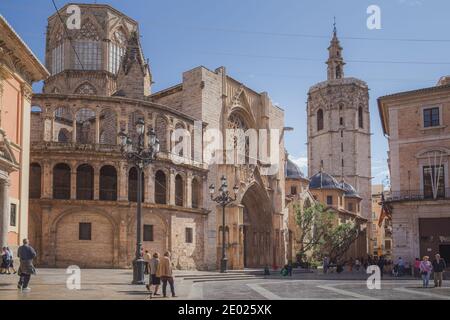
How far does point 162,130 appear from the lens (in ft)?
126

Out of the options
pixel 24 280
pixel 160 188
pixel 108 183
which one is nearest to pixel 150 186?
pixel 160 188

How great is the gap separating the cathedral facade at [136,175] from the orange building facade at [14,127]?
23.8 ft

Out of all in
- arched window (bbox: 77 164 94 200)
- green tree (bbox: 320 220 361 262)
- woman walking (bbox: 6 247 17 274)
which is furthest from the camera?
green tree (bbox: 320 220 361 262)

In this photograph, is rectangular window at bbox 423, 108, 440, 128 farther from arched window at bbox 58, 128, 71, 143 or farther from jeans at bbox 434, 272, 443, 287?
arched window at bbox 58, 128, 71, 143

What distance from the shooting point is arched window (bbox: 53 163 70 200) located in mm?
33375

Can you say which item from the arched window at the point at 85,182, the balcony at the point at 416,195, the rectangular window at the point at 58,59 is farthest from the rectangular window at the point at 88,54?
the balcony at the point at 416,195

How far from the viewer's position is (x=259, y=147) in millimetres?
46812

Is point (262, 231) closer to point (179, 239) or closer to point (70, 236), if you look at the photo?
point (179, 239)

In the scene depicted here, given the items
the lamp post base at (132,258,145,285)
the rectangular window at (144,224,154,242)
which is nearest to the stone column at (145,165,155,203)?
the rectangular window at (144,224,154,242)

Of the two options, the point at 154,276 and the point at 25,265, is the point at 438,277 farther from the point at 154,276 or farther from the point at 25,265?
the point at 25,265

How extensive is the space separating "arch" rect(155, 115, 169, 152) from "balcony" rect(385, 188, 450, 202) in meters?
14.3
